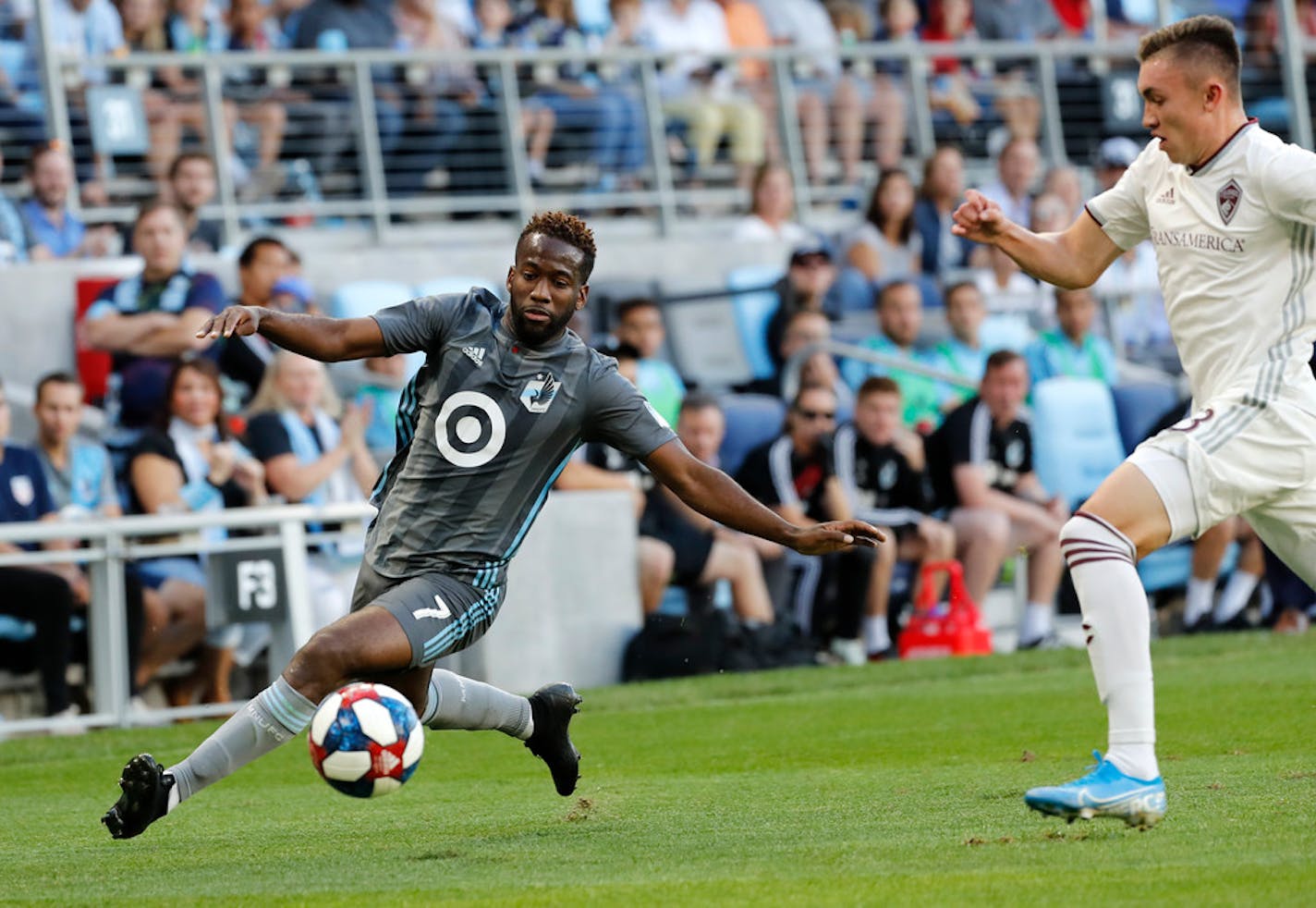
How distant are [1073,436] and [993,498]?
4.00ft

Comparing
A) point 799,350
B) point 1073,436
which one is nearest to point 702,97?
point 799,350

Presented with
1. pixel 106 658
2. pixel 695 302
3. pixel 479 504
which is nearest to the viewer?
pixel 479 504

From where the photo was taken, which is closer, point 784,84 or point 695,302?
point 695,302

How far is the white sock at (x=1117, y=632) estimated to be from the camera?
21.2 feet

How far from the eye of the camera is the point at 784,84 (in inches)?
720

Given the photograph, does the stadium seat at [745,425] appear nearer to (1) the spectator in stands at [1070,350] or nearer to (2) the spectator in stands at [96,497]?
(1) the spectator in stands at [1070,350]

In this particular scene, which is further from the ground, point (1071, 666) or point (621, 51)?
point (621, 51)

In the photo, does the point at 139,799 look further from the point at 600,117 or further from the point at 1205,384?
the point at 600,117

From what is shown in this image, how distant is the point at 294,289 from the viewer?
544 inches

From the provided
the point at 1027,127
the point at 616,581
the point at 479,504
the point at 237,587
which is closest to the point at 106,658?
the point at 237,587

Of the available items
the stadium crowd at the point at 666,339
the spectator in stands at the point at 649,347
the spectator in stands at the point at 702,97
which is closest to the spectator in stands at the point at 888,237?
the stadium crowd at the point at 666,339

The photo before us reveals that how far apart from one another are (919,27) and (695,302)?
5.61 m

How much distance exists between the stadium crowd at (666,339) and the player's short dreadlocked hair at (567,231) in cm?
587

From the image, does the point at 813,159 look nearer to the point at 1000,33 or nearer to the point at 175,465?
the point at 1000,33
